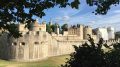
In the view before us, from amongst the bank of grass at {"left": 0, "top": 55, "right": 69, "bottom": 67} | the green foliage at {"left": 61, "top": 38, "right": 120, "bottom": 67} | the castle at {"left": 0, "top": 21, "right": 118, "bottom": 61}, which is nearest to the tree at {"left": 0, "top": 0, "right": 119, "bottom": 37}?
the green foliage at {"left": 61, "top": 38, "right": 120, "bottom": 67}

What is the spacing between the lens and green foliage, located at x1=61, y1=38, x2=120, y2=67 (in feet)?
36.6

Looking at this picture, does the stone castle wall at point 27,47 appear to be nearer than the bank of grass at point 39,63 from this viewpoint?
No

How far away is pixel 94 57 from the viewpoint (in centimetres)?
1130

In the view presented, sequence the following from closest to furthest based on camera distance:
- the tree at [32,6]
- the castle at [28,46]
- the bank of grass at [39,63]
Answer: the tree at [32,6], the bank of grass at [39,63], the castle at [28,46]

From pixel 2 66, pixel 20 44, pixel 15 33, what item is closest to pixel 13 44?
pixel 20 44

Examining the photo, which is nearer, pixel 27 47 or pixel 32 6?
pixel 32 6

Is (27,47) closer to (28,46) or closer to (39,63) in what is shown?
(28,46)

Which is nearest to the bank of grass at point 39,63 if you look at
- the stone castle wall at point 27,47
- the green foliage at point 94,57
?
the stone castle wall at point 27,47

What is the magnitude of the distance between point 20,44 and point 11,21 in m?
44.4

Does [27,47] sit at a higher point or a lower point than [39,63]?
higher

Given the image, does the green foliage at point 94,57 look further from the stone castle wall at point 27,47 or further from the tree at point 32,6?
the stone castle wall at point 27,47

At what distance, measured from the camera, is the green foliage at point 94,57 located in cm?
1115

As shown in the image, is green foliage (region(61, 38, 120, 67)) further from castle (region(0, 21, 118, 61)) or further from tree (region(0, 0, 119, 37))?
castle (region(0, 21, 118, 61))

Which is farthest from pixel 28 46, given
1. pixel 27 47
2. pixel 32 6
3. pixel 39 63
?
pixel 32 6
